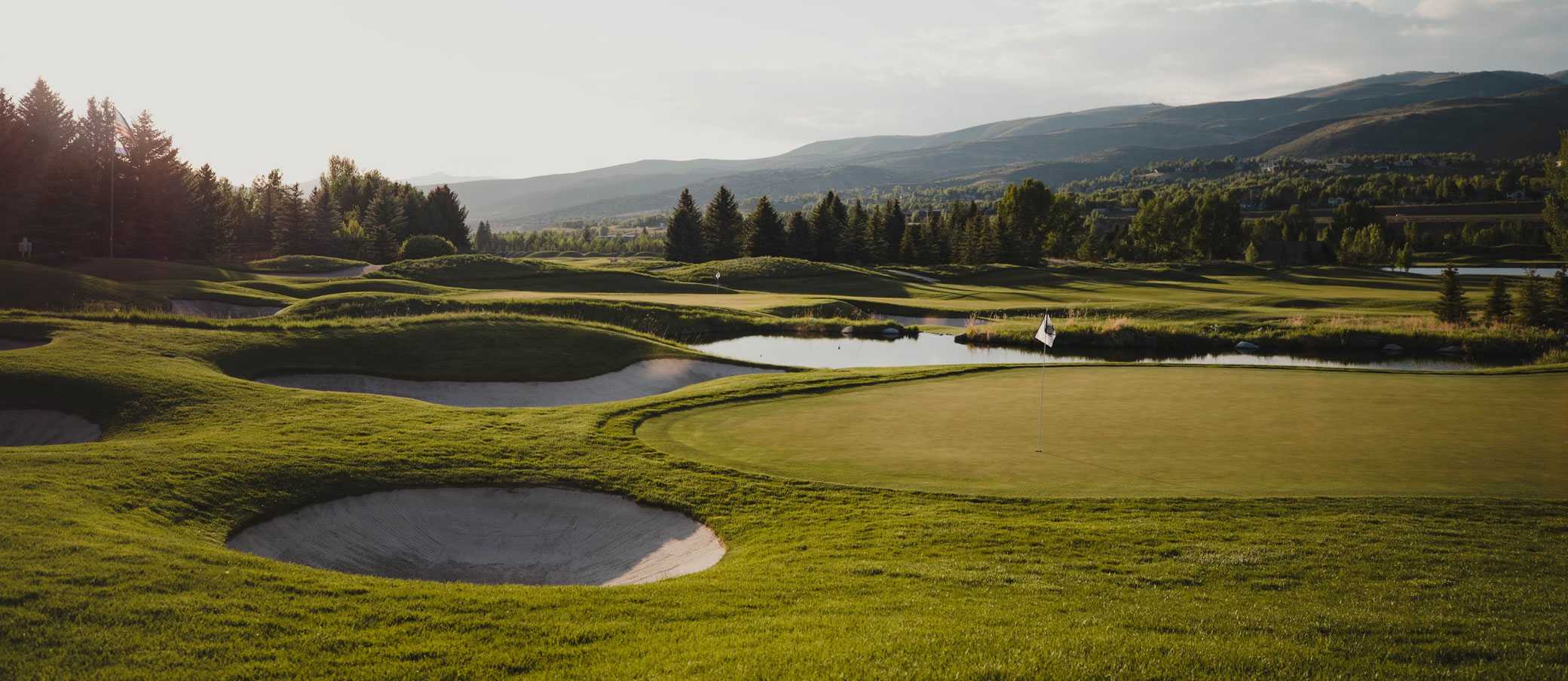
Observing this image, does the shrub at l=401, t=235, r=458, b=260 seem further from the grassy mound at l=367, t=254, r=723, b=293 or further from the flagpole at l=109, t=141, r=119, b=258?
the flagpole at l=109, t=141, r=119, b=258

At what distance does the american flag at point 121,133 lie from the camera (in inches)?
2665

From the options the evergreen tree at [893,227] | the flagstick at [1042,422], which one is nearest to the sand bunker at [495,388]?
the flagstick at [1042,422]

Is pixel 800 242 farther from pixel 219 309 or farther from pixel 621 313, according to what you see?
pixel 219 309

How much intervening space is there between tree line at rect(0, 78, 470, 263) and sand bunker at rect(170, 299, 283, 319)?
71.2 feet

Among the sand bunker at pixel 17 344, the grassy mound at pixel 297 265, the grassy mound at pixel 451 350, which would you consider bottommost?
the grassy mound at pixel 451 350

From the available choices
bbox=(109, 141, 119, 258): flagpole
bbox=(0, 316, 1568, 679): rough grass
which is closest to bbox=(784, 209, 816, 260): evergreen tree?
bbox=(109, 141, 119, 258): flagpole

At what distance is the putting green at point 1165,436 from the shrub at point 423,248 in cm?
7509

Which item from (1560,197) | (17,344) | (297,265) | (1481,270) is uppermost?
(1560,197)

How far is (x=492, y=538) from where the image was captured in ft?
40.1

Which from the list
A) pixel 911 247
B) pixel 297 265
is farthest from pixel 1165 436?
pixel 911 247

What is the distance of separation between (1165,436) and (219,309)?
142ft

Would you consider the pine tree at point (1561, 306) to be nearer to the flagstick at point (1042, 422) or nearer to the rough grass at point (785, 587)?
the flagstick at point (1042, 422)

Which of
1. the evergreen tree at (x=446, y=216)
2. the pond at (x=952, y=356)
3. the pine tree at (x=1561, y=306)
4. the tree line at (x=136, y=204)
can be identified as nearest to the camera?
the pond at (x=952, y=356)

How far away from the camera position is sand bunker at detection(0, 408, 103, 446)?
15.3m
